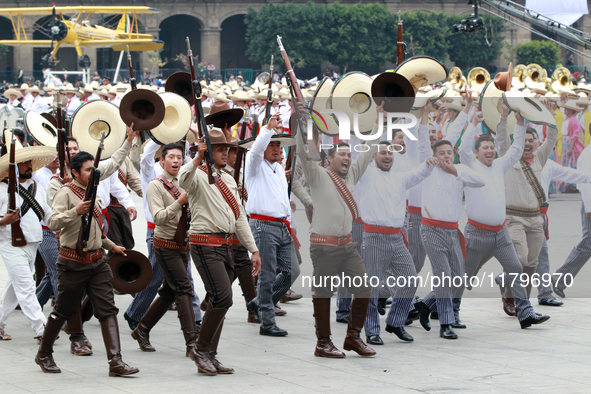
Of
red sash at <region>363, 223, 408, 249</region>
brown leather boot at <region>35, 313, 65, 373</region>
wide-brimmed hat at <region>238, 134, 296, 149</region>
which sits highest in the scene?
wide-brimmed hat at <region>238, 134, 296, 149</region>

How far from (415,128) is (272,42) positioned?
46.7m

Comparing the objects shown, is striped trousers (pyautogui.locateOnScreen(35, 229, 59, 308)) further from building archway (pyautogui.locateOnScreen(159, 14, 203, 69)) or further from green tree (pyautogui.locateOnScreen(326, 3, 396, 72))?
building archway (pyautogui.locateOnScreen(159, 14, 203, 69))

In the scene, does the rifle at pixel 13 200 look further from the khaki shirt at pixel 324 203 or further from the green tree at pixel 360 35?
the green tree at pixel 360 35

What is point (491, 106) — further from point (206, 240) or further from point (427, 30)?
point (427, 30)

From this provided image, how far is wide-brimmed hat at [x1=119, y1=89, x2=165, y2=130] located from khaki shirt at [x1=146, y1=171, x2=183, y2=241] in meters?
0.44

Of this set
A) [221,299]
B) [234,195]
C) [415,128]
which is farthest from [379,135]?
[221,299]

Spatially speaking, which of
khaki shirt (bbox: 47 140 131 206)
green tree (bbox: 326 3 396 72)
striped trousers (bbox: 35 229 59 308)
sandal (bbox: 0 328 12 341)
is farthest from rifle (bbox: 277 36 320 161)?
green tree (bbox: 326 3 396 72)

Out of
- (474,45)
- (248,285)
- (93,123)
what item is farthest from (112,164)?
(474,45)

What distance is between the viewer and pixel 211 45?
194 ft

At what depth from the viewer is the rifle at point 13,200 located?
7156 millimetres

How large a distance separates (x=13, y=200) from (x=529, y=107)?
4.58 meters

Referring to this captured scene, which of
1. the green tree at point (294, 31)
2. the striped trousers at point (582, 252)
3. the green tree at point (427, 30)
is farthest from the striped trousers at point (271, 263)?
the green tree at point (427, 30)

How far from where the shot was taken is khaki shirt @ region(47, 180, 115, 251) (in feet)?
20.8

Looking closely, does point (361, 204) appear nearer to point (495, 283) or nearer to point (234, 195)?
point (234, 195)
